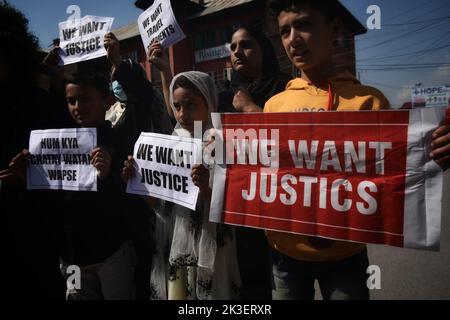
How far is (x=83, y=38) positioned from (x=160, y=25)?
66 centimetres

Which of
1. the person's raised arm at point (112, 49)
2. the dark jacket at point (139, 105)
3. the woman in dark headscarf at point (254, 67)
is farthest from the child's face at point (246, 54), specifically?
the person's raised arm at point (112, 49)

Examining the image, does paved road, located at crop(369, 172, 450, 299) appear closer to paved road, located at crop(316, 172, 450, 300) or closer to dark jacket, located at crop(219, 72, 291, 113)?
paved road, located at crop(316, 172, 450, 300)

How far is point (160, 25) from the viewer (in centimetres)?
215

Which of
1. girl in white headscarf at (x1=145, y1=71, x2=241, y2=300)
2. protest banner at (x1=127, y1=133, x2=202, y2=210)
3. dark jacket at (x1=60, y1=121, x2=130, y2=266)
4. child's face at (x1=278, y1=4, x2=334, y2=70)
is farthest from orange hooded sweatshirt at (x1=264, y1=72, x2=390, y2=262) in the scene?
dark jacket at (x1=60, y1=121, x2=130, y2=266)

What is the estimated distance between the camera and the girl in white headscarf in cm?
187

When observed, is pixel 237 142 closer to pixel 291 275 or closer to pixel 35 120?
pixel 291 275

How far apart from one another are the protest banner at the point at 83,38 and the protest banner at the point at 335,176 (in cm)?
111

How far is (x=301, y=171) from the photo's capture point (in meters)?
1.65

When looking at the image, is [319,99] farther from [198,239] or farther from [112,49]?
[112,49]

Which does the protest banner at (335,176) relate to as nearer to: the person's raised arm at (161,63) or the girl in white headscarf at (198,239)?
the girl in white headscarf at (198,239)

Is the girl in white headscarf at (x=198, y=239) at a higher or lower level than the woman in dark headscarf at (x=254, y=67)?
lower

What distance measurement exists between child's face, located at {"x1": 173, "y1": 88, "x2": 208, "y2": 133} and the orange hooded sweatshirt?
43 centimetres

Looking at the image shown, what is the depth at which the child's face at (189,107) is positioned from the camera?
193cm

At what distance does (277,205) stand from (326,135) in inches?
16.1
